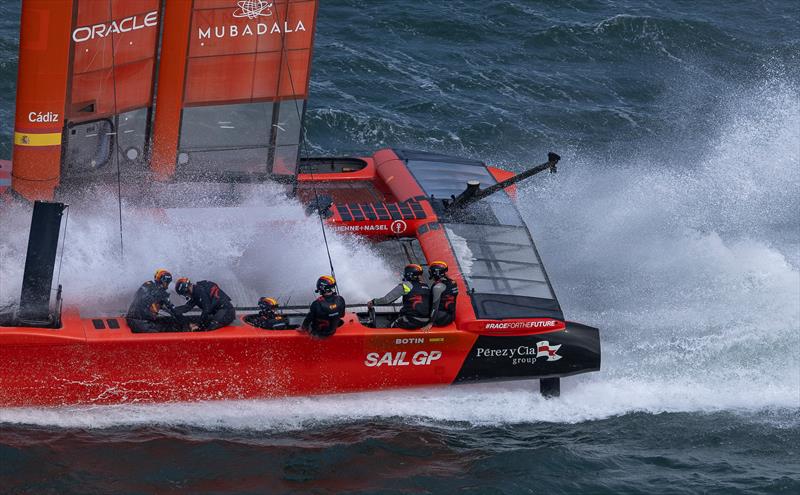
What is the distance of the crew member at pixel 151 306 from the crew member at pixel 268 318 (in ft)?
2.48

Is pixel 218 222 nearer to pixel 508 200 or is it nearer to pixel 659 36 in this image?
pixel 508 200

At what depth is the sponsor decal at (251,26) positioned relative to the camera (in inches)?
528

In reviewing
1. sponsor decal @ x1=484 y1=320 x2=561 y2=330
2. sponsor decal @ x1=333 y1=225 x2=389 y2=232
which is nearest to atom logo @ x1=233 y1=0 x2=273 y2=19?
sponsor decal @ x1=333 y1=225 x2=389 y2=232

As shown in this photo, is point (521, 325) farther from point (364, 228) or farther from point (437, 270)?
point (364, 228)

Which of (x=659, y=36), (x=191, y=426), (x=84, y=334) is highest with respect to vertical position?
(x=659, y=36)

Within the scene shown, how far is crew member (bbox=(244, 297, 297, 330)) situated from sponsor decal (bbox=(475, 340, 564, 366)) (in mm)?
2054

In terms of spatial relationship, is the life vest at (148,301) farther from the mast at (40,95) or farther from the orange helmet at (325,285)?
the orange helmet at (325,285)

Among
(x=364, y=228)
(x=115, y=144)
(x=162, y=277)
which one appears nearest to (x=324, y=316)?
(x=162, y=277)

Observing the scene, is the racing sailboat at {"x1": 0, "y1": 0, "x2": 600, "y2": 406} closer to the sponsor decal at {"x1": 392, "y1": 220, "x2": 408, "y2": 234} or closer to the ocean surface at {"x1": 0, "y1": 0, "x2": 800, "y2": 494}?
the sponsor decal at {"x1": 392, "y1": 220, "x2": 408, "y2": 234}

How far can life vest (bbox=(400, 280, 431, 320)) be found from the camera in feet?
42.2

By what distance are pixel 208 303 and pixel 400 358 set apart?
205 cm

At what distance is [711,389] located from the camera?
13.7 metres

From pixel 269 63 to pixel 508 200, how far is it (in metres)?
3.48

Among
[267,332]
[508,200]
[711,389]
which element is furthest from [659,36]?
[267,332]
